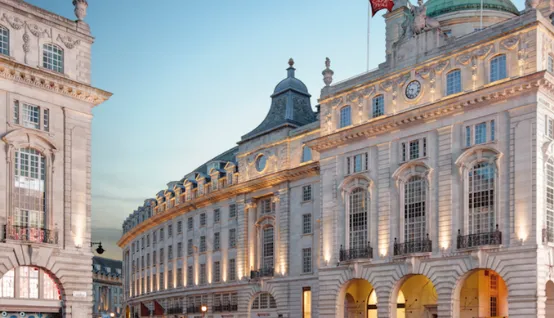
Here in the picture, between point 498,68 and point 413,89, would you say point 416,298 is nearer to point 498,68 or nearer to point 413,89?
point 413,89

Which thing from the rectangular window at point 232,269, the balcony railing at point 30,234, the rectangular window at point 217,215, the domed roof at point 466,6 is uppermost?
the domed roof at point 466,6

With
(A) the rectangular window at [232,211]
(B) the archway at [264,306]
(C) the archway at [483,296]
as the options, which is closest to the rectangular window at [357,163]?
(C) the archway at [483,296]

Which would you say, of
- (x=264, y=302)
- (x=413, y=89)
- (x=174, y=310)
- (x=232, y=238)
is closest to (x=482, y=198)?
(x=413, y=89)

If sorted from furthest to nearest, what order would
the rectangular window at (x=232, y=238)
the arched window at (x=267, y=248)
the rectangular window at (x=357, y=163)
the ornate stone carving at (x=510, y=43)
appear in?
the rectangular window at (x=232, y=238) → the arched window at (x=267, y=248) → the rectangular window at (x=357, y=163) → the ornate stone carving at (x=510, y=43)

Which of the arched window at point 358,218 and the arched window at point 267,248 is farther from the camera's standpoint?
the arched window at point 267,248

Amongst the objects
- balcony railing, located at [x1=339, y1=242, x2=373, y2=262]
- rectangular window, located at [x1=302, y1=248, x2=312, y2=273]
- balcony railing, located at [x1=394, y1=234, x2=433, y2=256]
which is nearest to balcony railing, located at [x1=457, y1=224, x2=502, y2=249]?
balcony railing, located at [x1=394, y1=234, x2=433, y2=256]

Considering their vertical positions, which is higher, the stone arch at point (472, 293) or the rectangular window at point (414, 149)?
the rectangular window at point (414, 149)

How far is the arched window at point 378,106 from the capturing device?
4995cm

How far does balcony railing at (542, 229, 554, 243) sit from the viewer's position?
40094 mm

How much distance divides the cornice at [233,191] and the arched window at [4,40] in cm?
2694

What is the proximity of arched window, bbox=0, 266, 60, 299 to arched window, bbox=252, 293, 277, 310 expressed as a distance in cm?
2705

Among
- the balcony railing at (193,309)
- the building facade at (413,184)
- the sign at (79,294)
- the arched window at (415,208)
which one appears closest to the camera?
the sign at (79,294)

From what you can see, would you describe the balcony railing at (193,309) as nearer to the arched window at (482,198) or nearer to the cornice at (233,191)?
the cornice at (233,191)

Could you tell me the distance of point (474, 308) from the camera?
45.1 m
